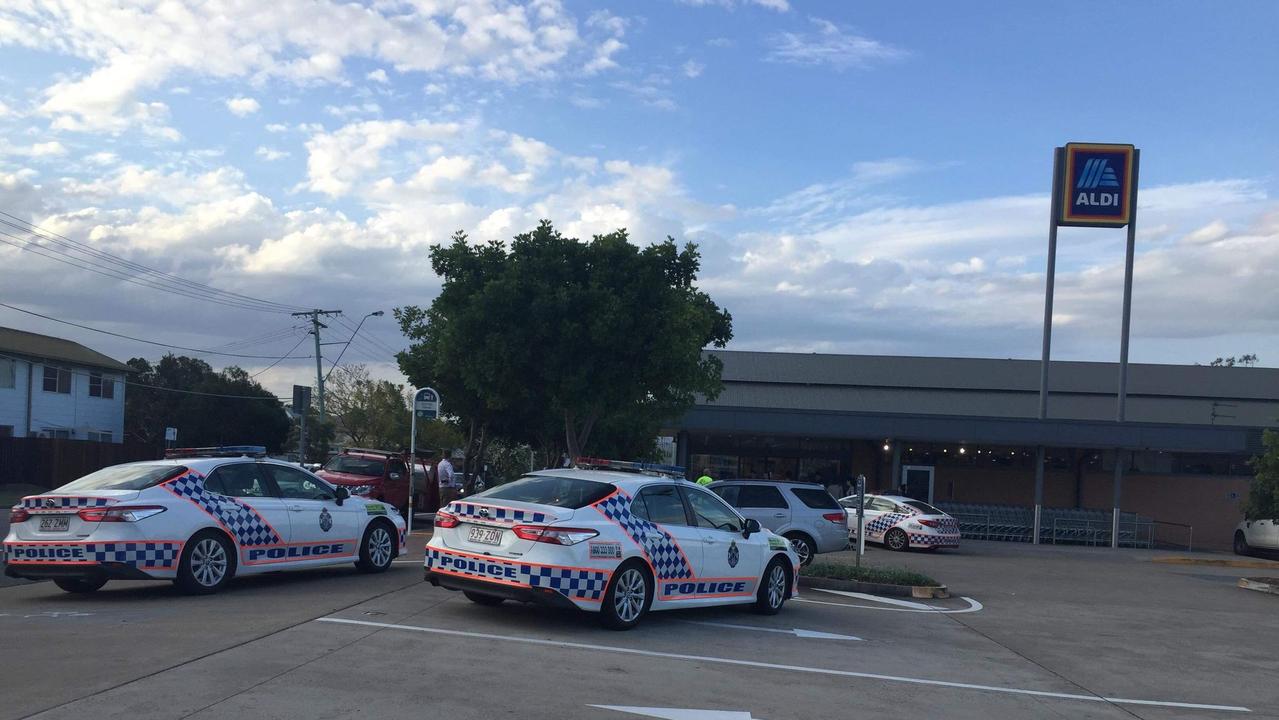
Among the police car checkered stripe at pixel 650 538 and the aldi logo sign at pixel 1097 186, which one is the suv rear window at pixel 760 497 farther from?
the aldi logo sign at pixel 1097 186

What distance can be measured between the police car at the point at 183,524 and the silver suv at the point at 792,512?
746 cm

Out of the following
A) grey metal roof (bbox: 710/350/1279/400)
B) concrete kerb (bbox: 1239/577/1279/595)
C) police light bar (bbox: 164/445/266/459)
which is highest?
grey metal roof (bbox: 710/350/1279/400)

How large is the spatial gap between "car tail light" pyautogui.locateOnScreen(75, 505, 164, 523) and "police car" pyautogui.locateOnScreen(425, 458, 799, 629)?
111 inches

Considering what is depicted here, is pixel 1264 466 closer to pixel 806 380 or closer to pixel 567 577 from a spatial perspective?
pixel 567 577

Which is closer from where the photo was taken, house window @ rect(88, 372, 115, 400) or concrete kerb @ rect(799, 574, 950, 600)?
concrete kerb @ rect(799, 574, 950, 600)

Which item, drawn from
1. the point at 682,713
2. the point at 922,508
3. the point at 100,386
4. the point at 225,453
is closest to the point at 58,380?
the point at 100,386

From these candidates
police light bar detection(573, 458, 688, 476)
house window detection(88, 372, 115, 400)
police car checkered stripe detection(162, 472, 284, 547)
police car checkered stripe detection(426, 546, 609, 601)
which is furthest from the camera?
house window detection(88, 372, 115, 400)

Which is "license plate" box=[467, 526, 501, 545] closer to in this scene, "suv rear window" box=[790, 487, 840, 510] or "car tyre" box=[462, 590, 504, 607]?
"car tyre" box=[462, 590, 504, 607]

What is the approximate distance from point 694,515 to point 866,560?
11.0 metres

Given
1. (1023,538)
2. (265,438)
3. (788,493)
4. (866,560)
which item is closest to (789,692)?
(788,493)

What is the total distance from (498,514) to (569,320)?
11.2 metres

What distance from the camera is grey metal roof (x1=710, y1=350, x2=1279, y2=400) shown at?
1859 inches

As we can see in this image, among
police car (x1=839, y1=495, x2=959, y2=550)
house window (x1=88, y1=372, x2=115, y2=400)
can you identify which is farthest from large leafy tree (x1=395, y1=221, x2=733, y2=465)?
house window (x1=88, y1=372, x2=115, y2=400)

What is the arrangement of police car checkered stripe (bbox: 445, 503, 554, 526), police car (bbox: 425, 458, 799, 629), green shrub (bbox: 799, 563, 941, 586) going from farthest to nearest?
green shrub (bbox: 799, 563, 941, 586) < police car checkered stripe (bbox: 445, 503, 554, 526) < police car (bbox: 425, 458, 799, 629)
